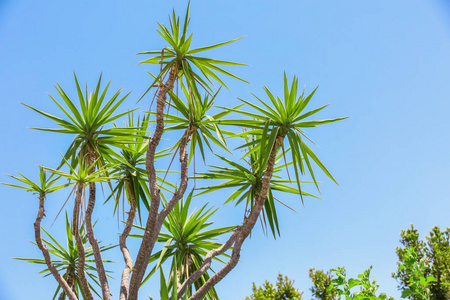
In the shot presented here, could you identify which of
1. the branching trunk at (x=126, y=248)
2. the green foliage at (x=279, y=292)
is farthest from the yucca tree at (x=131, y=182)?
the green foliage at (x=279, y=292)

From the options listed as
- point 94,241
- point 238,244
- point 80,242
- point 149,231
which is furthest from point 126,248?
point 238,244

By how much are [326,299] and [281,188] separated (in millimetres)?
5438

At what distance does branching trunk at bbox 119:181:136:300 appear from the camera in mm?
6446

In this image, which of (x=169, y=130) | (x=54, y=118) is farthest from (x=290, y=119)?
(x=54, y=118)

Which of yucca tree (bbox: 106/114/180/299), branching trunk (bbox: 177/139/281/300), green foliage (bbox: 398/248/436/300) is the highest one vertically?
yucca tree (bbox: 106/114/180/299)

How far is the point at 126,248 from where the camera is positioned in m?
7.08

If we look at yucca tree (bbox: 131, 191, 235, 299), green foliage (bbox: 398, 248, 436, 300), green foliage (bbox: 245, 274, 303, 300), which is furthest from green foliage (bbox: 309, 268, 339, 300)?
green foliage (bbox: 398, 248, 436, 300)

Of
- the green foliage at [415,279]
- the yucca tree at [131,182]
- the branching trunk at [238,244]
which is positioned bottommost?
the green foliage at [415,279]

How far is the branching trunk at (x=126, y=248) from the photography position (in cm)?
645

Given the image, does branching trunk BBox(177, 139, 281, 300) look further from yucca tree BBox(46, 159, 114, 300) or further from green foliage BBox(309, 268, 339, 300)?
green foliage BBox(309, 268, 339, 300)

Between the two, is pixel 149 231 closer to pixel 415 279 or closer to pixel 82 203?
pixel 82 203

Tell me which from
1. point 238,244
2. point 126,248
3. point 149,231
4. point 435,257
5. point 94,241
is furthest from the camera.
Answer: point 435,257

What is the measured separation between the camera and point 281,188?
7.09 metres

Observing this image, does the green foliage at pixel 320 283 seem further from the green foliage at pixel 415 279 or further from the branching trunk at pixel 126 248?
the green foliage at pixel 415 279
